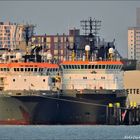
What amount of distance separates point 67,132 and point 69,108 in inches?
693

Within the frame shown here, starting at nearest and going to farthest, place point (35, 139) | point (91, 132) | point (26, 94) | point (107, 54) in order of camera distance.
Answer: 1. point (35, 139)
2. point (91, 132)
3. point (26, 94)
4. point (107, 54)

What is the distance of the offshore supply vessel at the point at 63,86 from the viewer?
531 ft

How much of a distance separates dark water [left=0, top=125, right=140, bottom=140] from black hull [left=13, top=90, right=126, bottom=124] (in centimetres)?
277

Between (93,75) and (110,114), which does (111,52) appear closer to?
(93,75)

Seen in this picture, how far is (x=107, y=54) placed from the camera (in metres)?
173

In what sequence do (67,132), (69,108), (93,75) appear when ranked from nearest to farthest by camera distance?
(67,132) → (69,108) → (93,75)

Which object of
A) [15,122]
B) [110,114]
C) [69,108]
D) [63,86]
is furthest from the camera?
[63,86]

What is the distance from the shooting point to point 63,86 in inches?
6639

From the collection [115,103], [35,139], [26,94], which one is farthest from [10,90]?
[35,139]

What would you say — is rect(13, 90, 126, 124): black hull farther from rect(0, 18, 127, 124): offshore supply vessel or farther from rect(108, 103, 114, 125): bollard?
rect(108, 103, 114, 125): bollard

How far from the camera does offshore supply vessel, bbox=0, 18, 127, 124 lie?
531ft

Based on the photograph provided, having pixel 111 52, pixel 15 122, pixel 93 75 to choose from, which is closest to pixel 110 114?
pixel 93 75

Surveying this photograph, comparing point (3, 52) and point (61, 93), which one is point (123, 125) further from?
point (3, 52)

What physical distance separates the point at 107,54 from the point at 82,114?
1177cm
